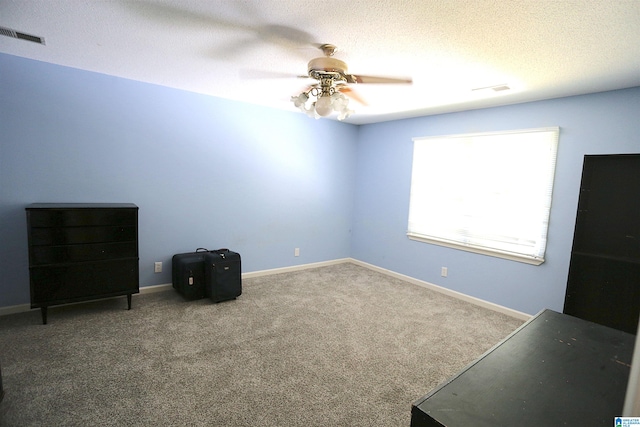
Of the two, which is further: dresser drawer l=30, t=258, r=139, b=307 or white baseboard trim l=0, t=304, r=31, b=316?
white baseboard trim l=0, t=304, r=31, b=316

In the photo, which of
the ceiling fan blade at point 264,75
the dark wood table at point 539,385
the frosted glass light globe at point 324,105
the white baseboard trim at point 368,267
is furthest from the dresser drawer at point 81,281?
the dark wood table at point 539,385

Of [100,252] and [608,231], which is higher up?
[608,231]

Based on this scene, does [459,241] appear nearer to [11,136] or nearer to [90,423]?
[90,423]

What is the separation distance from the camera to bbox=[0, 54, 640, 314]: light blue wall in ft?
9.01

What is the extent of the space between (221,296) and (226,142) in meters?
1.93

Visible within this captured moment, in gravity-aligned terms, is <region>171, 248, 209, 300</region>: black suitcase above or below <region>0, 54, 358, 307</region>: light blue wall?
below

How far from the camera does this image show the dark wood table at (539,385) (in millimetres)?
837

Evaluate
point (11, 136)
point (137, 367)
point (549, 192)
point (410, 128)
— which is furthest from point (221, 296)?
point (549, 192)

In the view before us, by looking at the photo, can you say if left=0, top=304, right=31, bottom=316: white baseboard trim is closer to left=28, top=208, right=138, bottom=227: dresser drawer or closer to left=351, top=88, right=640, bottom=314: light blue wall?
left=28, top=208, right=138, bottom=227: dresser drawer

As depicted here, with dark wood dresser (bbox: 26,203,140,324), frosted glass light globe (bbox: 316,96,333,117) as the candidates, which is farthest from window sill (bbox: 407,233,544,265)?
dark wood dresser (bbox: 26,203,140,324)

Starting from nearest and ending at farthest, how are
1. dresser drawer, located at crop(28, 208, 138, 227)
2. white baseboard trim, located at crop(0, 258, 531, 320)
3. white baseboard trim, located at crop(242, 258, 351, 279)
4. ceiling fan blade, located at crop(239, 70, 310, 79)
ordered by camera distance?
dresser drawer, located at crop(28, 208, 138, 227) < ceiling fan blade, located at crop(239, 70, 310, 79) < white baseboard trim, located at crop(0, 258, 531, 320) < white baseboard trim, located at crop(242, 258, 351, 279)

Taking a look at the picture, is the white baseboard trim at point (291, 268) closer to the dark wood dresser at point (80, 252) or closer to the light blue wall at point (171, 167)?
the light blue wall at point (171, 167)

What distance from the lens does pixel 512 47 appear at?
1986mm

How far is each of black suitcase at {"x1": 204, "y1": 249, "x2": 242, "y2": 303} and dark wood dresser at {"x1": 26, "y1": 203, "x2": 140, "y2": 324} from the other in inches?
27.8
